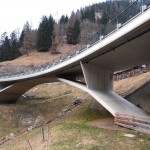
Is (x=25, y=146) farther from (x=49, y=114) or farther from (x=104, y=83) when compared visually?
(x=49, y=114)

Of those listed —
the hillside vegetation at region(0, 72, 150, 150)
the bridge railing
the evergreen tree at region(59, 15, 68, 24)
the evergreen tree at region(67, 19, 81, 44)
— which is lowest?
the hillside vegetation at region(0, 72, 150, 150)

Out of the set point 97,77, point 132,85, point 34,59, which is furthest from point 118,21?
point 34,59

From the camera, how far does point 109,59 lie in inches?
1090

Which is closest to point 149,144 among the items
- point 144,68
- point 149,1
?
point 149,1

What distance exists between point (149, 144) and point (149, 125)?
335 cm

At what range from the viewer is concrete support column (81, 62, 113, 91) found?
29.0 metres

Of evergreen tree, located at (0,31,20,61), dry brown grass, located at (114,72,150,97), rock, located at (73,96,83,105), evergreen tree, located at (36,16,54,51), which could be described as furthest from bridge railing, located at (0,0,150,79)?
evergreen tree, located at (0,31,20,61)

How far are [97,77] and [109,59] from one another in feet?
10.5

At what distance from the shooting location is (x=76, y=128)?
854 inches

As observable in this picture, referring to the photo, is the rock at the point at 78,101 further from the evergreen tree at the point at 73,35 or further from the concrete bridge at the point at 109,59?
the evergreen tree at the point at 73,35

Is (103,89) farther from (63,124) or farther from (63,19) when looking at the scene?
(63,19)

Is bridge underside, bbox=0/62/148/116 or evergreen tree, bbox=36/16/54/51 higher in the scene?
evergreen tree, bbox=36/16/54/51

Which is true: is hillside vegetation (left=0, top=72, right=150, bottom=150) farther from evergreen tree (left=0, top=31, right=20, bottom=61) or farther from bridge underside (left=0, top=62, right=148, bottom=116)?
evergreen tree (left=0, top=31, right=20, bottom=61)

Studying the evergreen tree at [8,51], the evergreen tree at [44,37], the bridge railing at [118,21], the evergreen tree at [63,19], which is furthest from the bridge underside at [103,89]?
the evergreen tree at [63,19]
